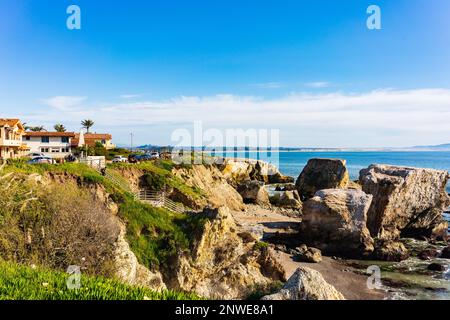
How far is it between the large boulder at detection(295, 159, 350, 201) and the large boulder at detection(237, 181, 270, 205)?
9818 millimetres

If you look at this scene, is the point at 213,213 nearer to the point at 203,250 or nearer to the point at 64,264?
the point at 203,250

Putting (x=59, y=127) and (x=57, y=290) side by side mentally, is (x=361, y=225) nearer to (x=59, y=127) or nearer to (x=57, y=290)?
(x=57, y=290)

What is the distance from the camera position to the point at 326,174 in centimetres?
6391

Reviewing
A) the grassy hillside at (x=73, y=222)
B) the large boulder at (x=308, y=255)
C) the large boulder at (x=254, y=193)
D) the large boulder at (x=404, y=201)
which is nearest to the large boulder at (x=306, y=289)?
the grassy hillside at (x=73, y=222)

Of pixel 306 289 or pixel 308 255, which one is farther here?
pixel 308 255

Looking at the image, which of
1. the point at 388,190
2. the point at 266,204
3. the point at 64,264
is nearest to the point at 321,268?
the point at 388,190

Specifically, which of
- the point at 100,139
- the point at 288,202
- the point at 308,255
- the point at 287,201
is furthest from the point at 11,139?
the point at 308,255

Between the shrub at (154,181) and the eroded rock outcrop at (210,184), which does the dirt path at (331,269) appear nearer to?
the eroded rock outcrop at (210,184)

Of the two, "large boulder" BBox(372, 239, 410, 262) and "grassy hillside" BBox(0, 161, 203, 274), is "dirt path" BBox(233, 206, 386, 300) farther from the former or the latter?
"grassy hillside" BBox(0, 161, 203, 274)

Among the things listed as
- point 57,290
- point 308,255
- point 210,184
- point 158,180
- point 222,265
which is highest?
point 158,180

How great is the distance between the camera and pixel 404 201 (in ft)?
138

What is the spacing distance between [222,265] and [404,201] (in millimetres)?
27333

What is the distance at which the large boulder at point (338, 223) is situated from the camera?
3400cm

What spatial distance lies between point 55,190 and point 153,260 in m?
7.14
